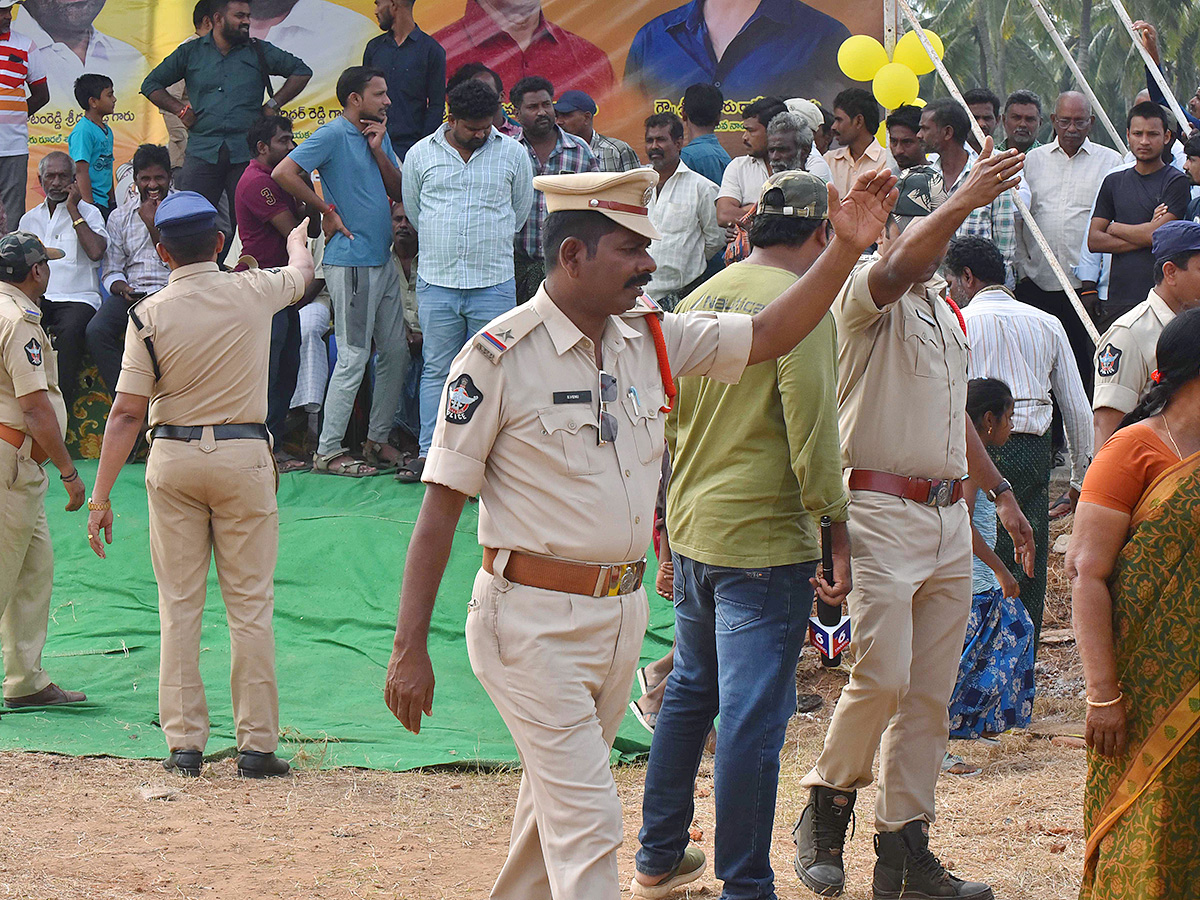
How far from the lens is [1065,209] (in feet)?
30.6

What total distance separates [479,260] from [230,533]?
11.2 feet

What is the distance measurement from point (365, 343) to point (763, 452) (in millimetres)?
5733

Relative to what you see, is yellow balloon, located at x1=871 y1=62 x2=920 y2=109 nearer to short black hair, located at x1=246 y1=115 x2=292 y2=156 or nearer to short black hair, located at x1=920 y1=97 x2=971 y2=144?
short black hair, located at x1=920 y1=97 x2=971 y2=144

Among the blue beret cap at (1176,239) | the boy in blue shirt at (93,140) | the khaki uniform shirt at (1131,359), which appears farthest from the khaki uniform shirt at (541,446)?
the boy in blue shirt at (93,140)

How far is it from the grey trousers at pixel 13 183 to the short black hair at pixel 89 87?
2.22ft

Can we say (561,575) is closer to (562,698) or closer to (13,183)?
(562,698)

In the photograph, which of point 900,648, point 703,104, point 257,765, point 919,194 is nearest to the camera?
point 900,648

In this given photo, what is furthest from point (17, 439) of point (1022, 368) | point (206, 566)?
point (1022, 368)

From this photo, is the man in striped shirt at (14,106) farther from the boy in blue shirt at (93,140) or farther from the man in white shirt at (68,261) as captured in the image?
the man in white shirt at (68,261)

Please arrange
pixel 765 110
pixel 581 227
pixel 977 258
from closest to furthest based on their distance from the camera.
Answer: pixel 581 227
pixel 977 258
pixel 765 110

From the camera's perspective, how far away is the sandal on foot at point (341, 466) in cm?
945

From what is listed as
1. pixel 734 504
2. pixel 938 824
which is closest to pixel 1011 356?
pixel 938 824

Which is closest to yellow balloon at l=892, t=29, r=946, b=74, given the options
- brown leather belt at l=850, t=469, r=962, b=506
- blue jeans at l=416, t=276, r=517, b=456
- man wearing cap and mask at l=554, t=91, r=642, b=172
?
man wearing cap and mask at l=554, t=91, r=642, b=172

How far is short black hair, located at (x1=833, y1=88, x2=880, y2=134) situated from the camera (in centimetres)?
905
